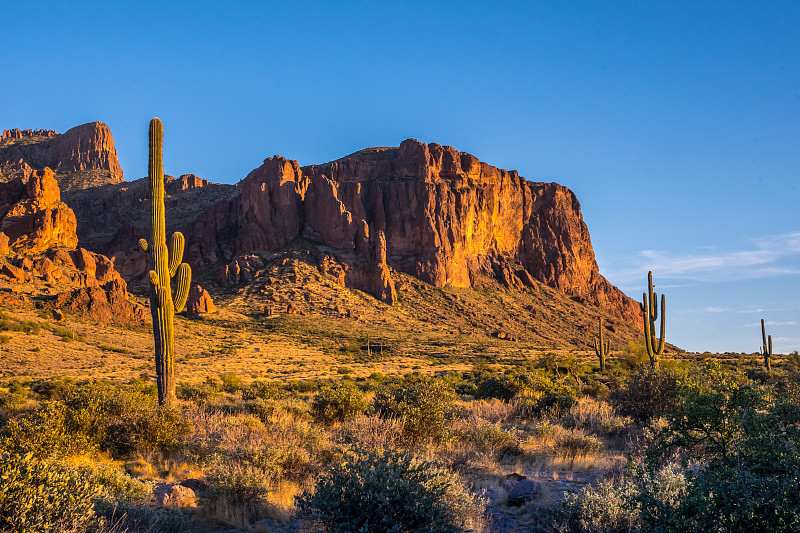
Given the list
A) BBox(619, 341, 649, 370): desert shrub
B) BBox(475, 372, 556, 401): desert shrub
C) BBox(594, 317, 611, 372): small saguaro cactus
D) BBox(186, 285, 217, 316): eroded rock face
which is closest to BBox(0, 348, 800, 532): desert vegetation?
BBox(475, 372, 556, 401): desert shrub

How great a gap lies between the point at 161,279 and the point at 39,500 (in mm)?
9191

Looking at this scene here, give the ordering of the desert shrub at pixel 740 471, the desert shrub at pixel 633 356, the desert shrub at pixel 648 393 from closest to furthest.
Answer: the desert shrub at pixel 740 471, the desert shrub at pixel 648 393, the desert shrub at pixel 633 356

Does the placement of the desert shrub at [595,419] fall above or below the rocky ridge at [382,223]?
below

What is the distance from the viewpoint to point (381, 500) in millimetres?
4473

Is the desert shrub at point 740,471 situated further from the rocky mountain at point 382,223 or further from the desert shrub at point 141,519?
the rocky mountain at point 382,223

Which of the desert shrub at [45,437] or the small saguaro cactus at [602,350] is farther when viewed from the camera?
the small saguaro cactus at [602,350]

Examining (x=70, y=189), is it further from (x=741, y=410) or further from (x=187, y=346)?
(x=741, y=410)

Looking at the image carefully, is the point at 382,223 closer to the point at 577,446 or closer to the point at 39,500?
the point at 577,446

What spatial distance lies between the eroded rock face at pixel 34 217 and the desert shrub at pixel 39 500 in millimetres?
60013

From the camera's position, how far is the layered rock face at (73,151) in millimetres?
126875

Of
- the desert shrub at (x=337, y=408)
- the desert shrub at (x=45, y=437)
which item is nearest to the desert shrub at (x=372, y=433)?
the desert shrub at (x=337, y=408)

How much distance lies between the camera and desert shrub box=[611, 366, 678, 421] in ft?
36.7

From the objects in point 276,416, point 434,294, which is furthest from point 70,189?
point 276,416

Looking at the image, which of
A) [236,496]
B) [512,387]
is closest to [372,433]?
[236,496]
